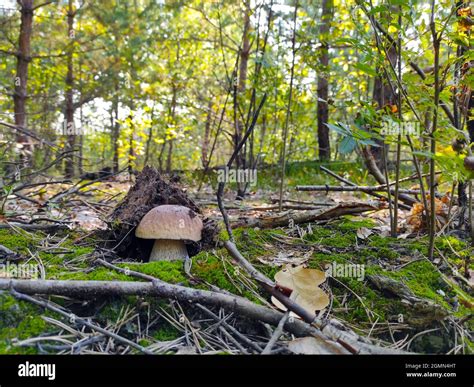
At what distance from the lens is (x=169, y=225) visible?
2172 millimetres

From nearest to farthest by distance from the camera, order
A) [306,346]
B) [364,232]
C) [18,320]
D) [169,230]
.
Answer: [306,346], [18,320], [169,230], [364,232]

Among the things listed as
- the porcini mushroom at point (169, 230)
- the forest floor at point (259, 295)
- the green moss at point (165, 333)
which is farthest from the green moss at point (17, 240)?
the green moss at point (165, 333)

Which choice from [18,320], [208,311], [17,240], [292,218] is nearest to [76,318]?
[18,320]

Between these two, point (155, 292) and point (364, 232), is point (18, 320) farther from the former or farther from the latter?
point (364, 232)

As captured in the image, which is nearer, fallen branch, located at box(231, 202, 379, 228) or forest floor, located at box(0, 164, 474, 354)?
forest floor, located at box(0, 164, 474, 354)

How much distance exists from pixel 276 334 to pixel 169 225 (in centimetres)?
102

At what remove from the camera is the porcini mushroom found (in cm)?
216

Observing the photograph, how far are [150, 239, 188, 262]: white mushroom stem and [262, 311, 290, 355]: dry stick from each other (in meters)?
→ 0.96

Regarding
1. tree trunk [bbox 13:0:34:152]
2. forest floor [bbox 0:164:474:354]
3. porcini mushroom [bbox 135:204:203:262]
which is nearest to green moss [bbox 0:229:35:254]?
forest floor [bbox 0:164:474:354]

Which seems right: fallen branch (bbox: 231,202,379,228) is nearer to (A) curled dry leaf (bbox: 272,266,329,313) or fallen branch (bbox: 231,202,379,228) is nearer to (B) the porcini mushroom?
(B) the porcini mushroom

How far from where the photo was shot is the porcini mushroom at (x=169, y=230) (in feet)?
7.09
